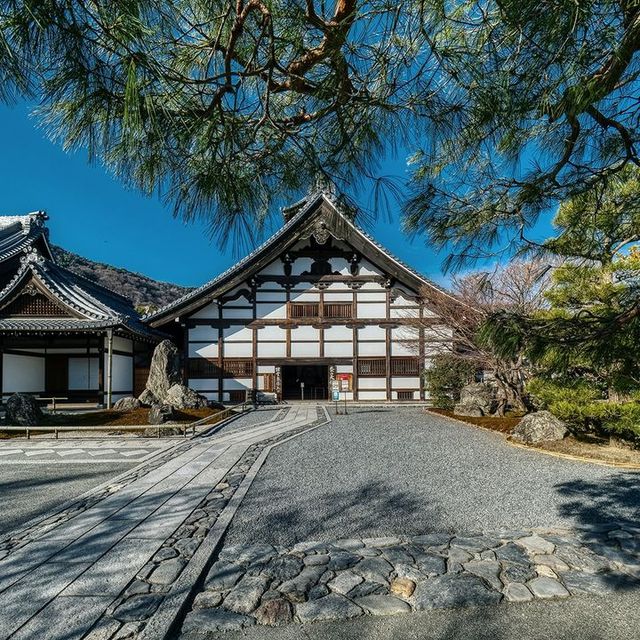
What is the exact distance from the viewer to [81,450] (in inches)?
269

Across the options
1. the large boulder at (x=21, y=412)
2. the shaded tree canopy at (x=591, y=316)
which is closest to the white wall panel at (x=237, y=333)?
the large boulder at (x=21, y=412)

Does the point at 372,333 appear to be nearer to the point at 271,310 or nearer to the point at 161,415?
the point at 271,310

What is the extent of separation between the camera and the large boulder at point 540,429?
22.3ft

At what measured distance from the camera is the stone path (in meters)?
6.12

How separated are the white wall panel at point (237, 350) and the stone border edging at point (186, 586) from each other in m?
10.3

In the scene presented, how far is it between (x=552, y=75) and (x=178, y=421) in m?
9.51

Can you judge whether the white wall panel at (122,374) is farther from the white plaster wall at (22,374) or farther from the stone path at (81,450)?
the stone path at (81,450)

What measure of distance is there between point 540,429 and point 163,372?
31.8ft

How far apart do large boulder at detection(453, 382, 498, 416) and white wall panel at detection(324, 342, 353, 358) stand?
14.6 ft

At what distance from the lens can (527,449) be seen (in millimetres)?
6512

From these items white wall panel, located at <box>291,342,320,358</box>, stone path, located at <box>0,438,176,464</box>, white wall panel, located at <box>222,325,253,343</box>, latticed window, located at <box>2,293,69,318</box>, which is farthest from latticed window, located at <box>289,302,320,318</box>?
stone path, located at <box>0,438,176,464</box>

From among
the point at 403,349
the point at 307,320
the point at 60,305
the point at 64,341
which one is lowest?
the point at 403,349

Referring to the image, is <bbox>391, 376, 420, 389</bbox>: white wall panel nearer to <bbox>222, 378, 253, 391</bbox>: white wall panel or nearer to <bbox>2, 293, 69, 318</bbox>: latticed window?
<bbox>222, 378, 253, 391</bbox>: white wall panel

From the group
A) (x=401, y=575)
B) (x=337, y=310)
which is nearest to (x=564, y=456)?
(x=401, y=575)
